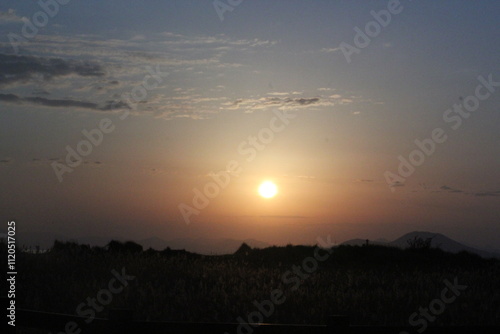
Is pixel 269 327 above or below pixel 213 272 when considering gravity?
below

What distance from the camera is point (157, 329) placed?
21.8 feet

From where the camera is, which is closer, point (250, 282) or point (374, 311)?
point (374, 311)

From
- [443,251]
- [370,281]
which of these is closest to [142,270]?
[370,281]

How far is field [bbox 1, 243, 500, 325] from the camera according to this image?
1145 centimetres

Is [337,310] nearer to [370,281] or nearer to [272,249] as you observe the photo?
[370,281]

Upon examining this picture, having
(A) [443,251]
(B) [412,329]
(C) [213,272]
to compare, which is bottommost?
(B) [412,329]

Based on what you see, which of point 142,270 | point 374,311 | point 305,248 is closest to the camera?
point 374,311

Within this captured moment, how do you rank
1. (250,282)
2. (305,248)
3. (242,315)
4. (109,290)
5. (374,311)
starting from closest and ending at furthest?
(242,315), (374,311), (109,290), (250,282), (305,248)

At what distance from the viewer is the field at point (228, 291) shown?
11.4 m

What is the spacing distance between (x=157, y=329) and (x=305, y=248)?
1875 cm

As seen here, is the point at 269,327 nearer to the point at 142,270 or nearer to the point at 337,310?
the point at 337,310

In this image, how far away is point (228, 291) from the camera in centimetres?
1352

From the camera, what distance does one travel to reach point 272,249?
2536 centimetres

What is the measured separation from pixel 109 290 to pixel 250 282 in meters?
3.46
